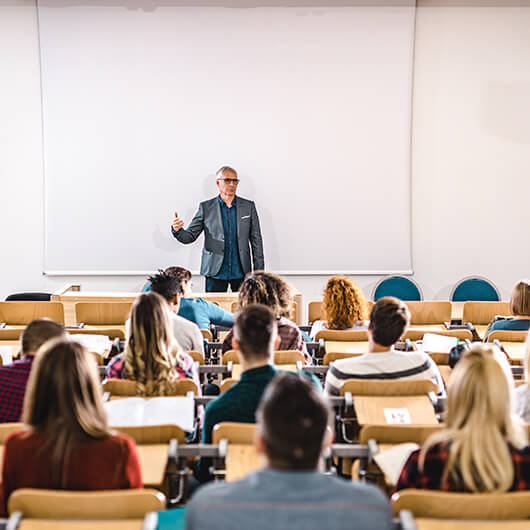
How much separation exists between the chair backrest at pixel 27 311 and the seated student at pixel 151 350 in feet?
7.74

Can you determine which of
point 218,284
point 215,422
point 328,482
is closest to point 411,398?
point 215,422

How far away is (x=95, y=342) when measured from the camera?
180 inches

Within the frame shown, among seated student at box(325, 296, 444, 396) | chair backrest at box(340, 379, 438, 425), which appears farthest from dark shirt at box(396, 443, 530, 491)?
seated student at box(325, 296, 444, 396)

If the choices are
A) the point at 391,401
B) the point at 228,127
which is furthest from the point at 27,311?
the point at 391,401

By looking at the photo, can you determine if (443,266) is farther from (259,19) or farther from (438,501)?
(438,501)

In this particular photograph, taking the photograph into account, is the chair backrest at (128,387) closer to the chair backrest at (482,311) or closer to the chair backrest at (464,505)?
the chair backrest at (464,505)

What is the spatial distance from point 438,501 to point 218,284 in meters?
5.64

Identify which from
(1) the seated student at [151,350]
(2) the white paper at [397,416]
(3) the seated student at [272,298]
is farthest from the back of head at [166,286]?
(2) the white paper at [397,416]

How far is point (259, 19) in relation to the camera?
791cm

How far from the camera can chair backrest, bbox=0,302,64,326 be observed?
5.78m

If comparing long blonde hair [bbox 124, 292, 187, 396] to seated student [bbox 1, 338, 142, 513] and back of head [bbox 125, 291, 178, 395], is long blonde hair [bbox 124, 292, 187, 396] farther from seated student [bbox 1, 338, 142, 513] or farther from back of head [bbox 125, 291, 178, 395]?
seated student [bbox 1, 338, 142, 513]

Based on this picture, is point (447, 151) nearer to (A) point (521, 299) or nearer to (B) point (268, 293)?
(A) point (521, 299)

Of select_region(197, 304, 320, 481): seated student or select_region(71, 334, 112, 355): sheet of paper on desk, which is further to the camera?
select_region(71, 334, 112, 355): sheet of paper on desk

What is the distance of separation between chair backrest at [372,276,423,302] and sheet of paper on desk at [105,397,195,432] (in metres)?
4.66
